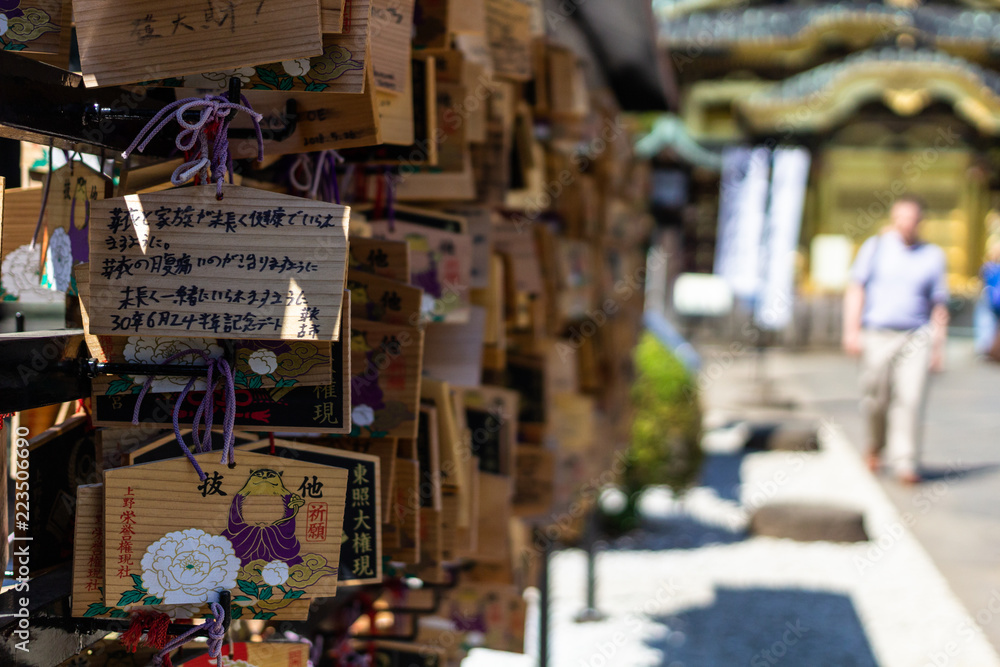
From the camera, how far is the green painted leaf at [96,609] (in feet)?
3.14

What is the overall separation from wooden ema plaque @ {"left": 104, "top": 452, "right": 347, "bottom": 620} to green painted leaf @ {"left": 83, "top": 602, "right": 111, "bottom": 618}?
32 mm

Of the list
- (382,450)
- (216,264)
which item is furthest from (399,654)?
(216,264)

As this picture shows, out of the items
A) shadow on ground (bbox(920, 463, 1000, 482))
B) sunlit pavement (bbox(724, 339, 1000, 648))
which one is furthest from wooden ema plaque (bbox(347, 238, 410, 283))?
shadow on ground (bbox(920, 463, 1000, 482))

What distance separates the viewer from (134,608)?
99 centimetres

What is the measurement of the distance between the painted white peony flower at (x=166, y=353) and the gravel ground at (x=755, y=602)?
2.64m

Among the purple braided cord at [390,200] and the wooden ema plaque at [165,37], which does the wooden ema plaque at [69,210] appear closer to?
the wooden ema plaque at [165,37]

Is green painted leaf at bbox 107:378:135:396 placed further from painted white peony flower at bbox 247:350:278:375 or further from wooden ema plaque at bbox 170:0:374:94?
wooden ema plaque at bbox 170:0:374:94

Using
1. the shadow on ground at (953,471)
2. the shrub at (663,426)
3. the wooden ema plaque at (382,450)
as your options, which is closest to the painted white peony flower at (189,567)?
the wooden ema plaque at (382,450)

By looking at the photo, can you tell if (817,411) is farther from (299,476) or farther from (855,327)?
(299,476)

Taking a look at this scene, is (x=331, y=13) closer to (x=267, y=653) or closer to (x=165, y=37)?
(x=165, y=37)

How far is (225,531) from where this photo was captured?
3.17ft

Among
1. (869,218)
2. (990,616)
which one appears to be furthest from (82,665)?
(869,218)

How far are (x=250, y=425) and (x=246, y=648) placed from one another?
1.04ft

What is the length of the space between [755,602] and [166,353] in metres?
3.79
